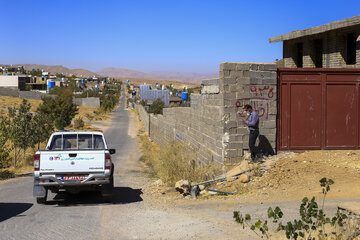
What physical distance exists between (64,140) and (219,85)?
4.89 metres

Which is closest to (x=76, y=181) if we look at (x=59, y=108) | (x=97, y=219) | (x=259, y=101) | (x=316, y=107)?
(x=97, y=219)

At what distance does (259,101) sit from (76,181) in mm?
5946

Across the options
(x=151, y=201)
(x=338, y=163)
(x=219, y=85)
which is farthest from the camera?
(x=219, y=85)

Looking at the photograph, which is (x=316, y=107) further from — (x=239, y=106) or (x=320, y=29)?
(x=320, y=29)

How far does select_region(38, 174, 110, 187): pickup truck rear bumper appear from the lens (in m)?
→ 9.78

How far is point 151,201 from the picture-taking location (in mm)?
10625

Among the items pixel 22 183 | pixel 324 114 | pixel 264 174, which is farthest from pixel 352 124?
pixel 22 183

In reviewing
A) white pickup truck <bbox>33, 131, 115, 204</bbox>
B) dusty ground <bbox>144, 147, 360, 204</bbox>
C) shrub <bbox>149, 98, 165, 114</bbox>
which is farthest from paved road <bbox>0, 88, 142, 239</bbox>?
shrub <bbox>149, 98, 165, 114</bbox>

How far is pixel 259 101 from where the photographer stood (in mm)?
12492

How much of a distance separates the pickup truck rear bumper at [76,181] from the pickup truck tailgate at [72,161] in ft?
0.47

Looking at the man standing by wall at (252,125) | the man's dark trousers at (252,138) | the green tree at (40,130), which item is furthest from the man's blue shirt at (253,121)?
the green tree at (40,130)

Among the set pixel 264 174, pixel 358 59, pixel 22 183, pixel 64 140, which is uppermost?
pixel 358 59

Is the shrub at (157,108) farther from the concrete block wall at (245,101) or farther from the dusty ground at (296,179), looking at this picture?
the dusty ground at (296,179)

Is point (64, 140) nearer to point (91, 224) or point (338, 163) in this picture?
point (91, 224)
